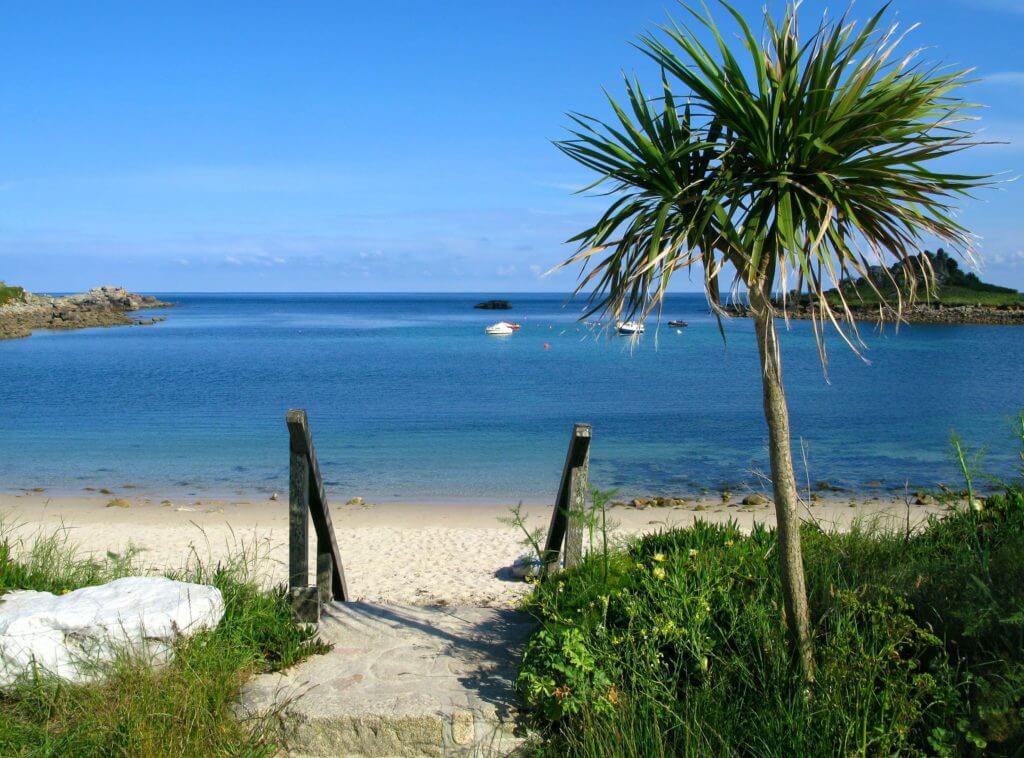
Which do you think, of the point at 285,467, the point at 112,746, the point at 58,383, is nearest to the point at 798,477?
the point at 285,467

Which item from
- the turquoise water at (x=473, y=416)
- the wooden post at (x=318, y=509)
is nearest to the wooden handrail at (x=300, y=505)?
the wooden post at (x=318, y=509)

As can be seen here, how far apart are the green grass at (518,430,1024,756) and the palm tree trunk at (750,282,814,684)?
110 millimetres

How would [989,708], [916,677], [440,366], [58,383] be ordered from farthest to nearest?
1. [440,366]
2. [58,383]
3. [916,677]
4. [989,708]

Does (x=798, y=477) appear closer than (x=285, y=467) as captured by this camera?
Yes

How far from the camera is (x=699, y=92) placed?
169 inches

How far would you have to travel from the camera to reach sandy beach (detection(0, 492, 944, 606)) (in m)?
9.62

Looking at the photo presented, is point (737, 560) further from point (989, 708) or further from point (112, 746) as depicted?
point (112, 746)

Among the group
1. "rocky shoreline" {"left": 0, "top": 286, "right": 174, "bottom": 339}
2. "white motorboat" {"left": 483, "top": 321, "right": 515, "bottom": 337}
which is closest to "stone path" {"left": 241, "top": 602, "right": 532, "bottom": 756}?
"rocky shoreline" {"left": 0, "top": 286, "right": 174, "bottom": 339}

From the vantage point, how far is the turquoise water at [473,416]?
1875 cm

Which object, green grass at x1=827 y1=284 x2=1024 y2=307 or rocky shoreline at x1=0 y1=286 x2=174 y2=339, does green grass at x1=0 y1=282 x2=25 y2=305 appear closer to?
rocky shoreline at x1=0 y1=286 x2=174 y2=339

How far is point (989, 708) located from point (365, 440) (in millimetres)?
21146

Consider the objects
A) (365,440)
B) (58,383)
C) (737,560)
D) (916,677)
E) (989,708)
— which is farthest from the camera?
(58,383)

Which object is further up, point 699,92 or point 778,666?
point 699,92

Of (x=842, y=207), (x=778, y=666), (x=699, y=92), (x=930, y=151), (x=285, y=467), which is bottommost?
(x=285, y=467)
